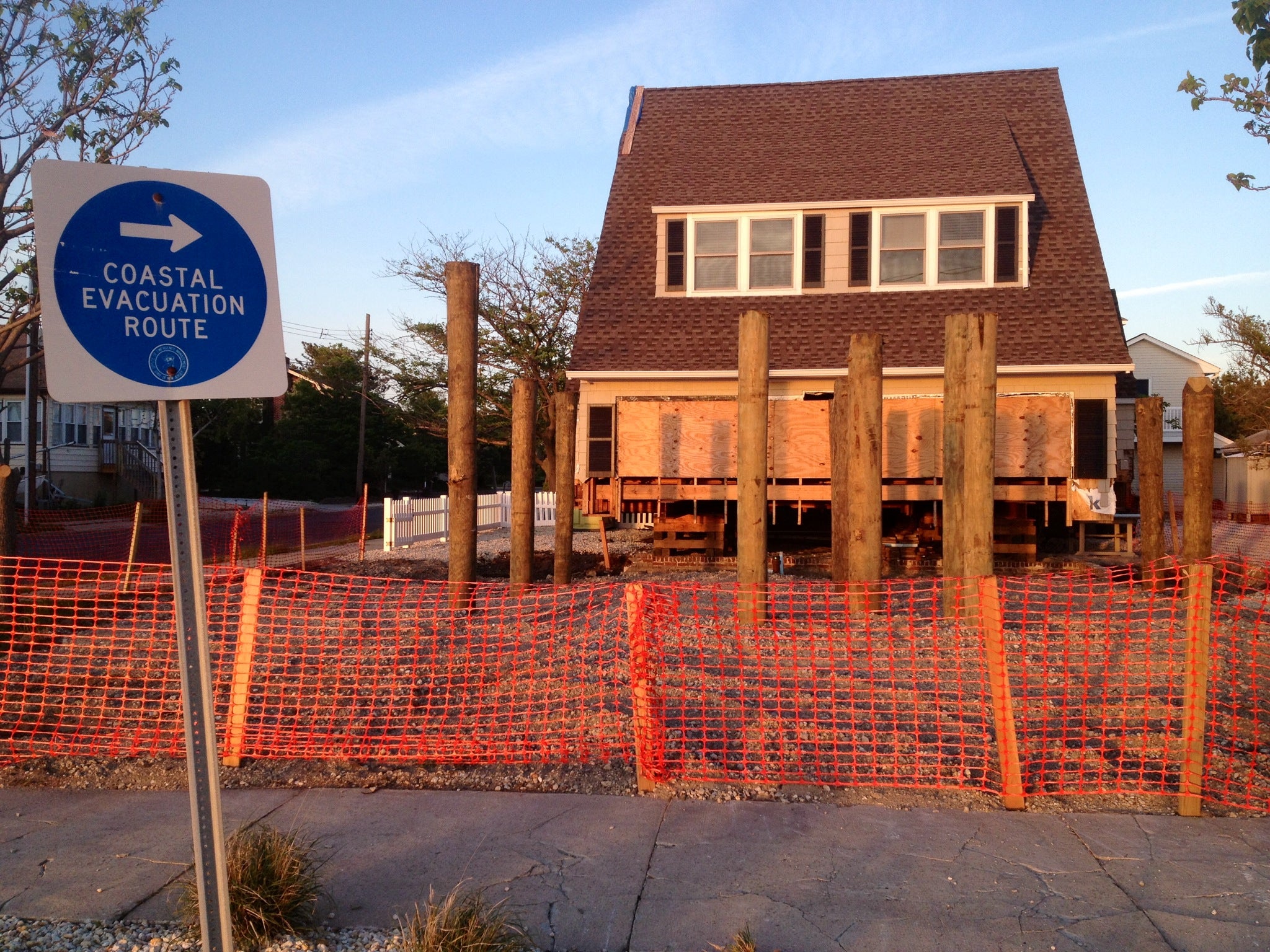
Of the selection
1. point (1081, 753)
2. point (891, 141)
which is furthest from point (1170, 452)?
point (1081, 753)

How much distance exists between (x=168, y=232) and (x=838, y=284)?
52.7 feet

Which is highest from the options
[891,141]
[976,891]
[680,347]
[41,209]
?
[891,141]

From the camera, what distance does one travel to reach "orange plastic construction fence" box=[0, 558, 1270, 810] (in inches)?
217

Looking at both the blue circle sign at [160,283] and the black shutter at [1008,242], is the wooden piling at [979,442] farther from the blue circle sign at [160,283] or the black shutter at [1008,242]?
the black shutter at [1008,242]

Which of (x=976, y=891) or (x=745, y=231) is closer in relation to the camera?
(x=976, y=891)

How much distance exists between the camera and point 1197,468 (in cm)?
1016

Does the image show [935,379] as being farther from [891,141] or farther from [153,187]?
[153,187]

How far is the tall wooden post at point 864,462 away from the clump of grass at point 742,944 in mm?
5749

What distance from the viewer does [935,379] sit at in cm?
1681

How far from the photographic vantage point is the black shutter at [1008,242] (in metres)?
17.5

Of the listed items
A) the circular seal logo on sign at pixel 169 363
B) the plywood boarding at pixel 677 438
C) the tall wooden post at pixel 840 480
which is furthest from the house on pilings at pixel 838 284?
the circular seal logo on sign at pixel 169 363

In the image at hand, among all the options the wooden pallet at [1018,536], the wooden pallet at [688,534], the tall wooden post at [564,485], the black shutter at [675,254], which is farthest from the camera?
the black shutter at [675,254]

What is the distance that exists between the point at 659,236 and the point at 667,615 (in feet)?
42.1

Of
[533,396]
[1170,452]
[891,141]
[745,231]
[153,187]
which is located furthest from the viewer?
[1170,452]
